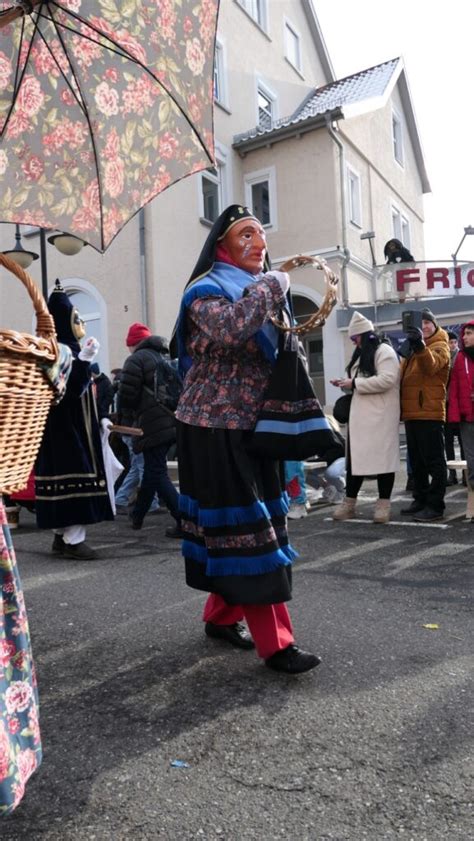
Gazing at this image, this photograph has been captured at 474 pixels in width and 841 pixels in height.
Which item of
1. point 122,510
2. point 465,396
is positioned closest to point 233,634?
point 465,396

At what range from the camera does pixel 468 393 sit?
5.82 metres

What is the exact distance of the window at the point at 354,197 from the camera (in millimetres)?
16250

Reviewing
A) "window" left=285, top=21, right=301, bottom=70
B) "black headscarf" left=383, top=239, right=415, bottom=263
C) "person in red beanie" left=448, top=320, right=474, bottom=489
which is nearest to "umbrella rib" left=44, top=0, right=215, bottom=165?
"person in red beanie" left=448, top=320, right=474, bottom=489

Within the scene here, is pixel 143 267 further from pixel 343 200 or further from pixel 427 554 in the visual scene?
pixel 427 554

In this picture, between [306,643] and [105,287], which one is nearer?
[306,643]

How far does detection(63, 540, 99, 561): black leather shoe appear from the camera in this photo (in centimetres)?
493

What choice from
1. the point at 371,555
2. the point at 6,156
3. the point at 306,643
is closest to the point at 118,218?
the point at 6,156

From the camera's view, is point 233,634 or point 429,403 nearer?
point 233,634

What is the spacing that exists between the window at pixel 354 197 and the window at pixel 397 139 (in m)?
4.92

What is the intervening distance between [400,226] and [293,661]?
806 inches

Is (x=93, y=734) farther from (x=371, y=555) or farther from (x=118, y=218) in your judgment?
(x=371, y=555)

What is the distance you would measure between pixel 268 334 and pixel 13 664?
1.52m

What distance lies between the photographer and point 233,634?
115 inches

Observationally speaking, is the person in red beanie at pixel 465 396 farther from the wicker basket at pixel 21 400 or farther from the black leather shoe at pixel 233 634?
the wicker basket at pixel 21 400
